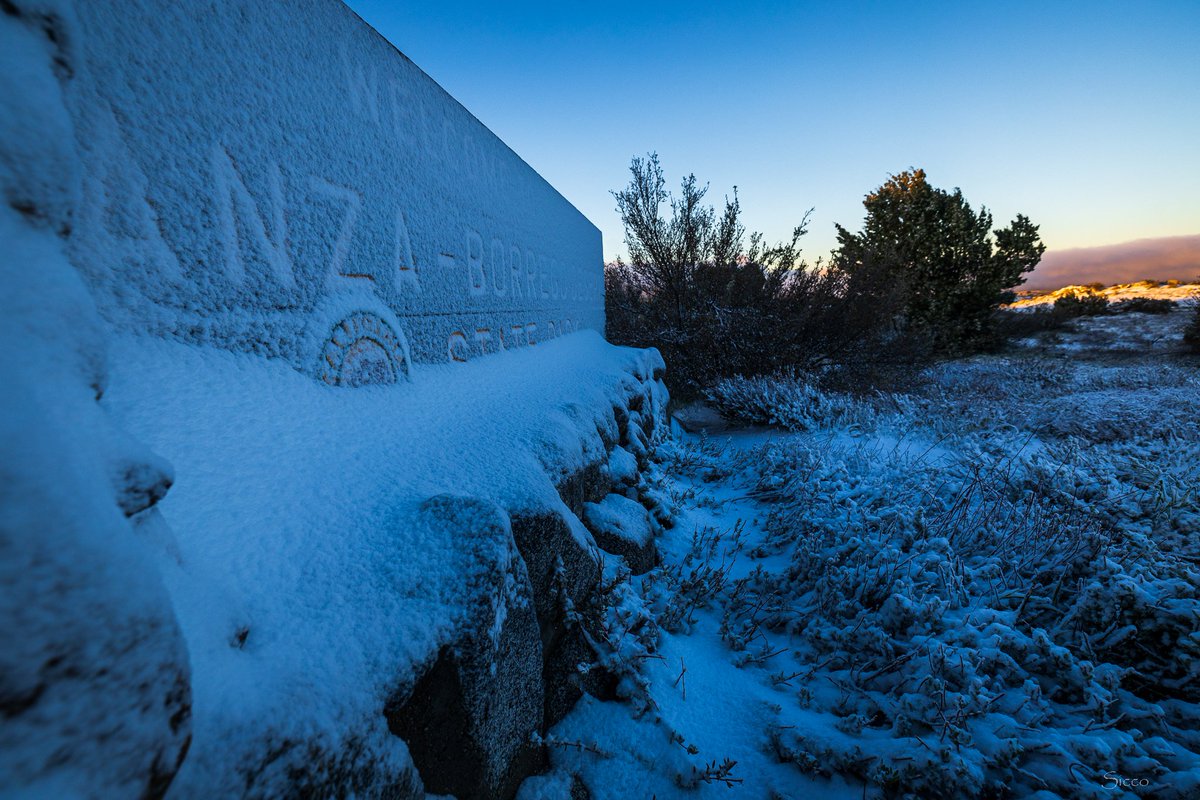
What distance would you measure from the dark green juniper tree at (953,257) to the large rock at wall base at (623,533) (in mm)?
11355

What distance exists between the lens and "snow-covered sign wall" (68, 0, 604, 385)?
3.48 ft

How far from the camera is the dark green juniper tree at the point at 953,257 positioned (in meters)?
11.3

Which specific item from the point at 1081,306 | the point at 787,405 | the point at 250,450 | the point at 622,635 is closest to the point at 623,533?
the point at 622,635

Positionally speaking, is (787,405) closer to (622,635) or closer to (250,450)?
(622,635)

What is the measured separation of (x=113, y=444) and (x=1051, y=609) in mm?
2839

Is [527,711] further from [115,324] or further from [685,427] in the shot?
[685,427]

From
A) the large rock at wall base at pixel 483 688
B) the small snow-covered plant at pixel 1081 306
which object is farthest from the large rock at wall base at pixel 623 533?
the small snow-covered plant at pixel 1081 306

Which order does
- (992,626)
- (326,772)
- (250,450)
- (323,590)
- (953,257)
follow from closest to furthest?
(326,772), (323,590), (250,450), (992,626), (953,257)

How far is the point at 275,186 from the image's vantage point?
1.46 m

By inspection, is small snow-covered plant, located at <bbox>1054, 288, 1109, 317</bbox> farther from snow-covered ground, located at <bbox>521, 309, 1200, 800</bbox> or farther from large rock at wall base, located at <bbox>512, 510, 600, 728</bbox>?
large rock at wall base, located at <bbox>512, 510, 600, 728</bbox>

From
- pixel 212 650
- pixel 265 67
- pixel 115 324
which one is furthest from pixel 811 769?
pixel 265 67

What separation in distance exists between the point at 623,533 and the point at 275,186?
1941 millimetres

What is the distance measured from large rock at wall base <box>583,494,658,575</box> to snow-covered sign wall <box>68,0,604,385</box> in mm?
1152

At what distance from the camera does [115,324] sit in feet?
3.49
